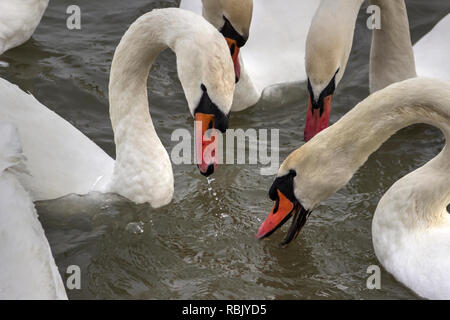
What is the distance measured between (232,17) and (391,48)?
137 cm

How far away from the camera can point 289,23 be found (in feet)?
25.9

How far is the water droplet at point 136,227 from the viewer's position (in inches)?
226

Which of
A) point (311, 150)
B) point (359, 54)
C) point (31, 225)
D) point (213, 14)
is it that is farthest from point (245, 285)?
point (359, 54)

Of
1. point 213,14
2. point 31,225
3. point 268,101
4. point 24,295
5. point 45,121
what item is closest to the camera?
point 24,295

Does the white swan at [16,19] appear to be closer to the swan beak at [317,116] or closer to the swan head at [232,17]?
the swan head at [232,17]

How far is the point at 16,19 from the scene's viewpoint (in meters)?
7.48

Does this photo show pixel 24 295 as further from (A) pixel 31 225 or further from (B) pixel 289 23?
(B) pixel 289 23

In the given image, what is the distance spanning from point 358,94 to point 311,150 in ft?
9.21

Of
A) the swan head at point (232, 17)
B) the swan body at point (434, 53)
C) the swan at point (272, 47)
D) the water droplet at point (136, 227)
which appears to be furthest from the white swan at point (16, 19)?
the swan body at point (434, 53)

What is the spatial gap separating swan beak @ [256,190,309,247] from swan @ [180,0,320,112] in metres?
2.18

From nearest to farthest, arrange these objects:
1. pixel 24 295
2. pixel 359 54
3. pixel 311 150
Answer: pixel 24 295 → pixel 311 150 → pixel 359 54

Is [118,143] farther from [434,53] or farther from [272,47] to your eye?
[434,53]

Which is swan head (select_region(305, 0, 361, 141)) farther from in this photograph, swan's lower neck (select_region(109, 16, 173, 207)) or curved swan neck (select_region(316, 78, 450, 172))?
swan's lower neck (select_region(109, 16, 173, 207))

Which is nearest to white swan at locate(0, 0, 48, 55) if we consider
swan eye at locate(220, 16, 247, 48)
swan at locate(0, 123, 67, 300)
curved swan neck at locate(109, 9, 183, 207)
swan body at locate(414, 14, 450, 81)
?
swan eye at locate(220, 16, 247, 48)
